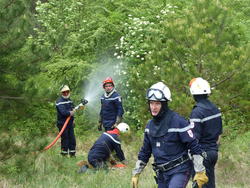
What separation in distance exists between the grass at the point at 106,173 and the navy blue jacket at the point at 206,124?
1.76 metres

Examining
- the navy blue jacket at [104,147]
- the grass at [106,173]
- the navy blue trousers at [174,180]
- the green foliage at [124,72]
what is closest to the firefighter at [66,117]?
the grass at [106,173]

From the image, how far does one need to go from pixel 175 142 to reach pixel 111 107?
500 centimetres

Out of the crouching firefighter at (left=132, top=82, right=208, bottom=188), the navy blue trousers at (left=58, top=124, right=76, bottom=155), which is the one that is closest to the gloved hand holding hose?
the crouching firefighter at (left=132, top=82, right=208, bottom=188)

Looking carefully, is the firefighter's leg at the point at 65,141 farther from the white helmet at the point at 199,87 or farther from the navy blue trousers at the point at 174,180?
the navy blue trousers at the point at 174,180

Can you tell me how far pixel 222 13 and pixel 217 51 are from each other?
90 centimetres

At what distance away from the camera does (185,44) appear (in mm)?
9172

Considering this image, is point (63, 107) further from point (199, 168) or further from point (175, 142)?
point (199, 168)

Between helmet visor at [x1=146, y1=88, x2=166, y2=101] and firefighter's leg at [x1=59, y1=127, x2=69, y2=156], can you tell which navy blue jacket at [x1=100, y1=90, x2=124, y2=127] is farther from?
helmet visor at [x1=146, y1=88, x2=166, y2=101]

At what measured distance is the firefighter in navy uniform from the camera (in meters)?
5.70

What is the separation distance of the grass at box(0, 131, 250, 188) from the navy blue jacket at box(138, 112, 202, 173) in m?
2.22

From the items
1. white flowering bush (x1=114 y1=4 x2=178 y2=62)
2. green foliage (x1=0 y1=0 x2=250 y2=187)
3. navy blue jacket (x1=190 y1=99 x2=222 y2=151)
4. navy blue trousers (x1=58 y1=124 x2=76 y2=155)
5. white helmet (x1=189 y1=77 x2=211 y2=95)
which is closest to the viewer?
navy blue jacket (x1=190 y1=99 x2=222 y2=151)

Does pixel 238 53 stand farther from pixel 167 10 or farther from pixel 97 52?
pixel 97 52

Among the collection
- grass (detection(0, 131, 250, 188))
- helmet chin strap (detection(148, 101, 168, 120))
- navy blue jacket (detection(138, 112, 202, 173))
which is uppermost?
helmet chin strap (detection(148, 101, 168, 120))

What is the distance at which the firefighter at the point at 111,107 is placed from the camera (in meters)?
9.73
